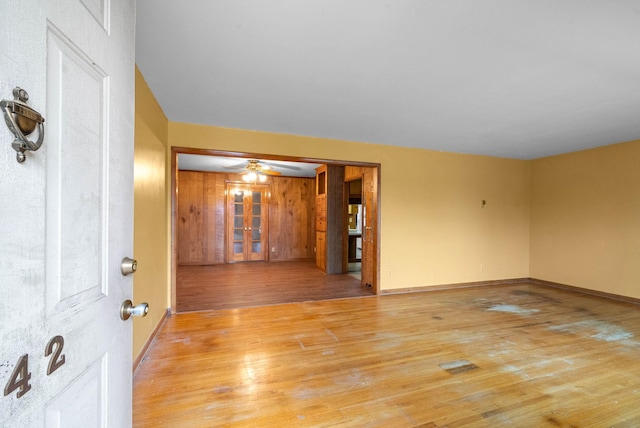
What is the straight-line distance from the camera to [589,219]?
4.81 meters

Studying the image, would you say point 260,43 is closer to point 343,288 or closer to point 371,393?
point 371,393

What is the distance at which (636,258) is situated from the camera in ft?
14.0

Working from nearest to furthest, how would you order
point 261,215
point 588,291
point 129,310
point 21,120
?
point 21,120
point 129,310
point 588,291
point 261,215

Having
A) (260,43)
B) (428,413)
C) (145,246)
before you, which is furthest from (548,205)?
(145,246)

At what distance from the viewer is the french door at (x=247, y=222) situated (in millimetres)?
7734

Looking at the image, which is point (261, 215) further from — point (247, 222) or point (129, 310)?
point (129, 310)

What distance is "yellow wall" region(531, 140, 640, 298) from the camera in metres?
4.32

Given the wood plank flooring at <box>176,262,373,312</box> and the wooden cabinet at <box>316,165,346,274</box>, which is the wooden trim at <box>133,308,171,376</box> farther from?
the wooden cabinet at <box>316,165,346,274</box>

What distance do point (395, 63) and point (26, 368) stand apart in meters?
Answer: 2.49

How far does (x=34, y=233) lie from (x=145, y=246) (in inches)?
88.5

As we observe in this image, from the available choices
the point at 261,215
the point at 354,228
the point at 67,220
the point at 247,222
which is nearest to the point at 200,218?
the point at 247,222

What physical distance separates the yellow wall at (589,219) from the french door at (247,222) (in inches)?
252

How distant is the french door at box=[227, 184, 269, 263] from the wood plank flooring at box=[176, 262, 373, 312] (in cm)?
76

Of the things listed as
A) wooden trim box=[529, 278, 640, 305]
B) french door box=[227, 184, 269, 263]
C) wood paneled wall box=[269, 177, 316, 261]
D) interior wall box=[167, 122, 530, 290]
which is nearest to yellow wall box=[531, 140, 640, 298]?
wooden trim box=[529, 278, 640, 305]
